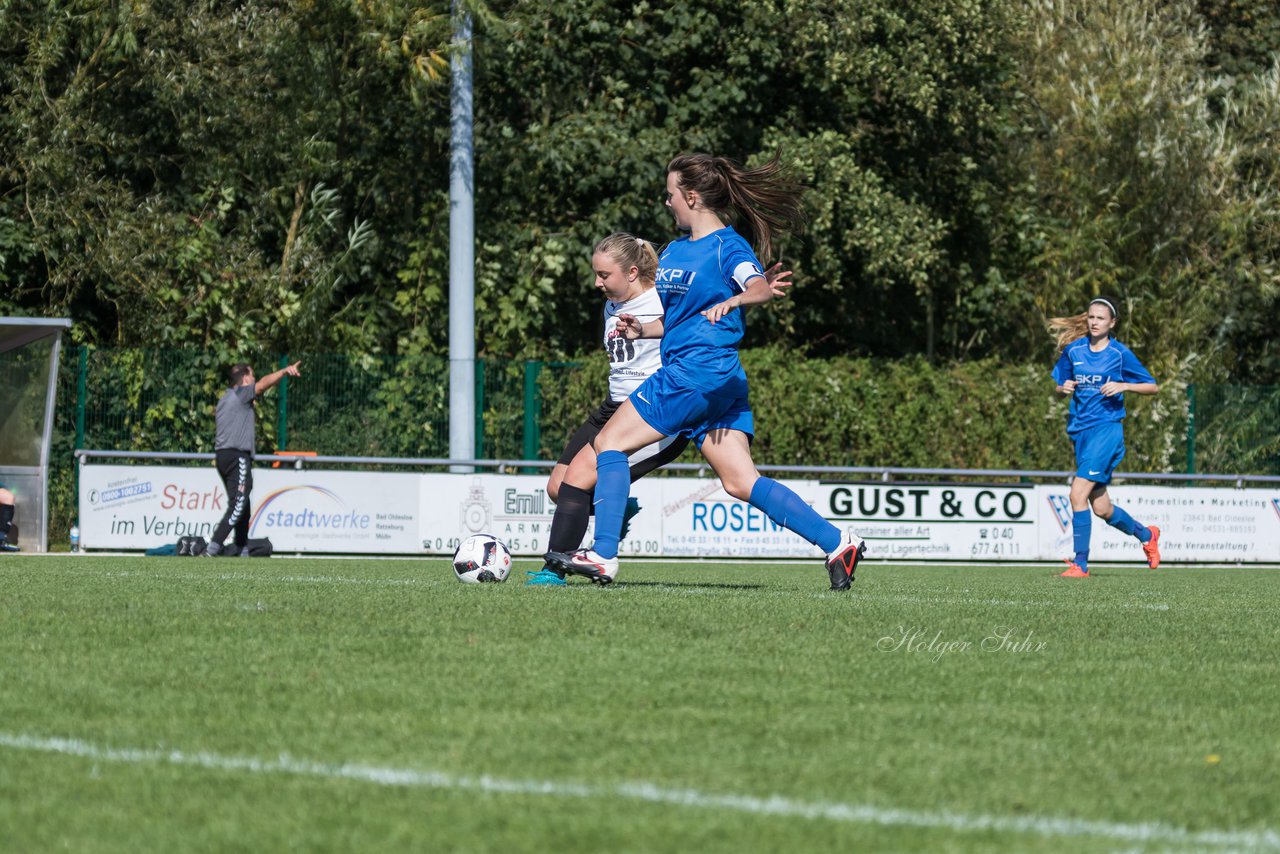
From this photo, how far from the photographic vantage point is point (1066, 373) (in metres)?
14.6

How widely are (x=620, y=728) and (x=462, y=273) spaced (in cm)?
1581

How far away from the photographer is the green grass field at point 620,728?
321 cm

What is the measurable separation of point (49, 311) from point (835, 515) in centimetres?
1006

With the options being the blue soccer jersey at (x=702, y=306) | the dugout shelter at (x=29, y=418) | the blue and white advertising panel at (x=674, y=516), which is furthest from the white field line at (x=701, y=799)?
the dugout shelter at (x=29, y=418)

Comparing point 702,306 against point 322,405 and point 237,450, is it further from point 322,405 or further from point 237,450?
point 322,405

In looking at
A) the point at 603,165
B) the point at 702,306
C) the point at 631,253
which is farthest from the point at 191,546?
the point at 603,165

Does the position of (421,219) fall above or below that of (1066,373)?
above

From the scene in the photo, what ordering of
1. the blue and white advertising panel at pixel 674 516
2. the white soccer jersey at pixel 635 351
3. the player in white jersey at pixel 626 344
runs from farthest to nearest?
the blue and white advertising panel at pixel 674 516 → the white soccer jersey at pixel 635 351 → the player in white jersey at pixel 626 344

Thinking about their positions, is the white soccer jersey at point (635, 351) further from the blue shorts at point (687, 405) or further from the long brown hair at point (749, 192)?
the blue shorts at point (687, 405)

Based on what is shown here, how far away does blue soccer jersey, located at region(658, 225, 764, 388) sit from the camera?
316 inches

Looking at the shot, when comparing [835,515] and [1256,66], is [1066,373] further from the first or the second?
[1256,66]

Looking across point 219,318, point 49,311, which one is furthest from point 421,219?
point 49,311

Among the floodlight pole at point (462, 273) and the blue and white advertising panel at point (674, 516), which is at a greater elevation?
the floodlight pole at point (462, 273)

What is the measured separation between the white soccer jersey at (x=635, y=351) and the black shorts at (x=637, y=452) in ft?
0.45
